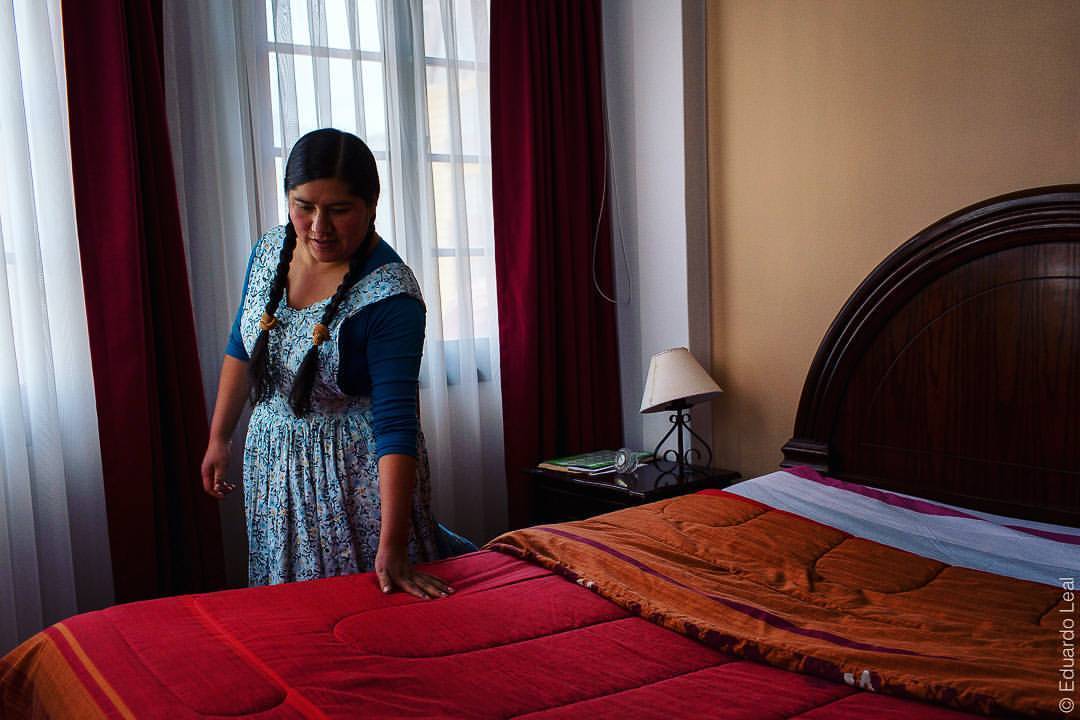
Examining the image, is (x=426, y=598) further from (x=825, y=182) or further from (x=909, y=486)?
(x=825, y=182)

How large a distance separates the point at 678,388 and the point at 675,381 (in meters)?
0.03

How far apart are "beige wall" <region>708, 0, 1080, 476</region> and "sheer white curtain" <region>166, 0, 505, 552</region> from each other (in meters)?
0.82

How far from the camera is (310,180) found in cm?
181

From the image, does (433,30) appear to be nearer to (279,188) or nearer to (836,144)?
(279,188)

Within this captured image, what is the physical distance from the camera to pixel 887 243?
260 centimetres

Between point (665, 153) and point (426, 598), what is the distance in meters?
2.00

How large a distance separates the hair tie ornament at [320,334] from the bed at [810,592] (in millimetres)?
472

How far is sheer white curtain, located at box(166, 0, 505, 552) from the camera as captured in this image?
2.75m

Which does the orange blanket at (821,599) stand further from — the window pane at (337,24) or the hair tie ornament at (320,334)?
the window pane at (337,24)

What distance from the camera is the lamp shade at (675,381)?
2.89 m

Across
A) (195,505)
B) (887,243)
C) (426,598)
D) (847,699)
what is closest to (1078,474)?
(887,243)

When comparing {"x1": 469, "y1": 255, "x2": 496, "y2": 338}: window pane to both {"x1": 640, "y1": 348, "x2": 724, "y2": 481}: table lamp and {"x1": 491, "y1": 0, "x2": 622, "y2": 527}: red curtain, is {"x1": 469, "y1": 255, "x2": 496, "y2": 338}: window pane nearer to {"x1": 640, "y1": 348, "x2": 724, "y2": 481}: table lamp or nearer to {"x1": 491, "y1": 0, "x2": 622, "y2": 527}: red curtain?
{"x1": 491, "y1": 0, "x2": 622, "y2": 527}: red curtain

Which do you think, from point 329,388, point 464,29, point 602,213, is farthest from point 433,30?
point 329,388

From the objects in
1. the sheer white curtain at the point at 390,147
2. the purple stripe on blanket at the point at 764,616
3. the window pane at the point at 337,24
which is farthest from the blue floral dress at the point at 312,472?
the window pane at the point at 337,24
